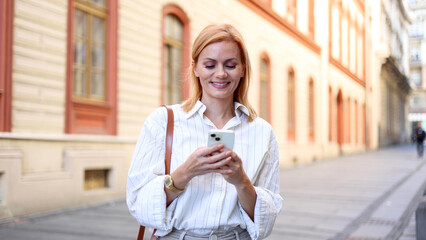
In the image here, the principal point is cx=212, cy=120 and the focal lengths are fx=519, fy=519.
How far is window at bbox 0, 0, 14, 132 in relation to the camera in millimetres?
7410

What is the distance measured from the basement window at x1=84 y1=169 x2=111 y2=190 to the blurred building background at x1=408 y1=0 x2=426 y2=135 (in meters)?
74.4

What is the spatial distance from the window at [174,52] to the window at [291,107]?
30.4 feet

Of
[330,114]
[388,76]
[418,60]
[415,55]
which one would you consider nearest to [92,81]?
[330,114]

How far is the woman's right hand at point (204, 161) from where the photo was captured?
1.80 metres

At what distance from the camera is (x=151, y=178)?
2.05m

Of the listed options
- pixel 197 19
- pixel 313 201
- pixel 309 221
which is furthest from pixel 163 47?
pixel 309 221

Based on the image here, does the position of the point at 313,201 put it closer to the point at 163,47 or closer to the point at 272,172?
the point at 163,47

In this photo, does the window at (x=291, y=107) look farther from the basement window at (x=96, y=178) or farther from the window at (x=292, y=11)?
the basement window at (x=96, y=178)

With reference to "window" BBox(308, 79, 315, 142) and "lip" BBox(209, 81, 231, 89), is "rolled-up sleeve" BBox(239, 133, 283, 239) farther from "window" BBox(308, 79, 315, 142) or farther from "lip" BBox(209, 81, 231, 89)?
"window" BBox(308, 79, 315, 142)

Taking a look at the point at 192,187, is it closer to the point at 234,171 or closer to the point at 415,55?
the point at 234,171

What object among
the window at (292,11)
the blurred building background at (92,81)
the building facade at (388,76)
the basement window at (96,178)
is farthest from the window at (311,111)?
the building facade at (388,76)

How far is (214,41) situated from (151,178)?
1.96ft

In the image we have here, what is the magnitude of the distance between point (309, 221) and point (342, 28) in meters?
25.2

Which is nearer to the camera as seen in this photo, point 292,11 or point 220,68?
point 220,68
